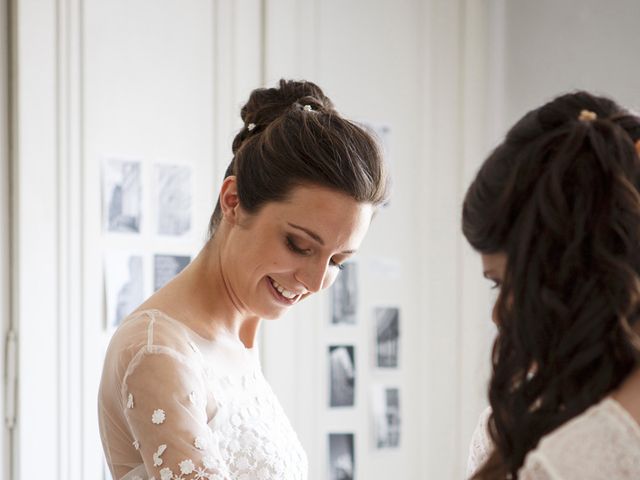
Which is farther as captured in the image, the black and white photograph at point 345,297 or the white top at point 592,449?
the black and white photograph at point 345,297

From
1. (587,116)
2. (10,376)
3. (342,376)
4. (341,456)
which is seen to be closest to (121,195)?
(10,376)

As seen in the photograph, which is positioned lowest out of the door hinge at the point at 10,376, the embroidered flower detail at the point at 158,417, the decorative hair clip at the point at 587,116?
the door hinge at the point at 10,376

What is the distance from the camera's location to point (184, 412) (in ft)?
5.02

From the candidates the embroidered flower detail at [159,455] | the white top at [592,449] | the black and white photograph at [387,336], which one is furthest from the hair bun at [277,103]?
the black and white photograph at [387,336]

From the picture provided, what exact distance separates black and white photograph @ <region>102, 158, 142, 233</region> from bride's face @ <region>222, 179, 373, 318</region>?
2.83 feet

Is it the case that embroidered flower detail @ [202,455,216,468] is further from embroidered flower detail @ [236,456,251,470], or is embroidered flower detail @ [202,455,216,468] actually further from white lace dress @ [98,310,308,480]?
embroidered flower detail @ [236,456,251,470]

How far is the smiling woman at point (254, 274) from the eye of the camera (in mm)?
1628

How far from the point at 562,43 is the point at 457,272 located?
31.7 inches

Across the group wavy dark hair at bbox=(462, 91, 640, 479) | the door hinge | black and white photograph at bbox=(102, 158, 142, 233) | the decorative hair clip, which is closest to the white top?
wavy dark hair at bbox=(462, 91, 640, 479)

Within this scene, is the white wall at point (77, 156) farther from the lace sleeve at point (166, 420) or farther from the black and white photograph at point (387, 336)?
the lace sleeve at point (166, 420)

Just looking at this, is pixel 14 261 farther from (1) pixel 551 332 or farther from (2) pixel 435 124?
(1) pixel 551 332

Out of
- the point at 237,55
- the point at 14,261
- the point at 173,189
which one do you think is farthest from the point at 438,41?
the point at 14,261

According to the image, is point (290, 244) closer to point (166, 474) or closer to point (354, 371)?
point (166, 474)

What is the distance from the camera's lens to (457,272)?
330cm
